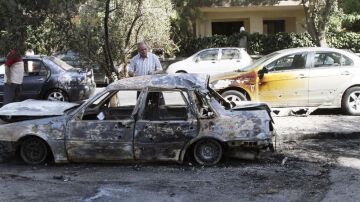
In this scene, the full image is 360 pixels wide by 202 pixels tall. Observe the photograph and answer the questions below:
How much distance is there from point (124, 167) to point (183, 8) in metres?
21.0

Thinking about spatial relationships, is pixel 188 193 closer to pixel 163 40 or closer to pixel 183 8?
pixel 163 40

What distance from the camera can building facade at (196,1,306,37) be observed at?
2969 centimetres

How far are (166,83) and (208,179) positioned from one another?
5.35ft

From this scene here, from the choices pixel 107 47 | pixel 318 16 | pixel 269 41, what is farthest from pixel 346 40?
pixel 107 47

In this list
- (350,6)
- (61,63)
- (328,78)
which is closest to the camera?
(328,78)

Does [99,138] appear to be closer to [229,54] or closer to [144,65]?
[144,65]

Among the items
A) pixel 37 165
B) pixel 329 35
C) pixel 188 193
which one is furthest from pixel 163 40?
pixel 188 193

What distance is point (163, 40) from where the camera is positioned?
21656mm

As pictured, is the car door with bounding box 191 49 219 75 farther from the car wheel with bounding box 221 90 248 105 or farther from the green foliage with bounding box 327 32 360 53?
the car wheel with bounding box 221 90 248 105

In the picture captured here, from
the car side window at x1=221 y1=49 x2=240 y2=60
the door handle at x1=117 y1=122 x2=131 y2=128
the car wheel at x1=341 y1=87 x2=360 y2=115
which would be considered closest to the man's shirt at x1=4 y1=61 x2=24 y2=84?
the door handle at x1=117 y1=122 x2=131 y2=128

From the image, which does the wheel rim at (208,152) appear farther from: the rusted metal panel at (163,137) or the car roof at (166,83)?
the car roof at (166,83)

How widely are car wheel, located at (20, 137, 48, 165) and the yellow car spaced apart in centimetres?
468

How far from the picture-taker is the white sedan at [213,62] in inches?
832

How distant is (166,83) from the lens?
8.16 m
